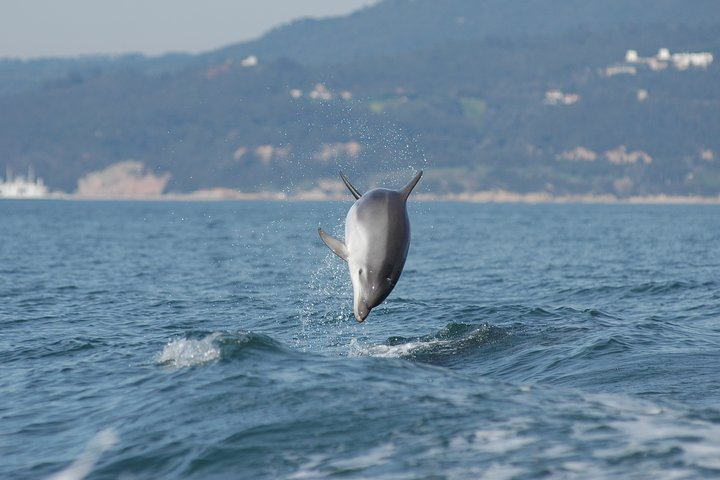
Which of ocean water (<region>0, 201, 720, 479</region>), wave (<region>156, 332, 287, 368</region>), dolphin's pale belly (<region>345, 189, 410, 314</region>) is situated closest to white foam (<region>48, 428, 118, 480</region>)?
ocean water (<region>0, 201, 720, 479</region>)

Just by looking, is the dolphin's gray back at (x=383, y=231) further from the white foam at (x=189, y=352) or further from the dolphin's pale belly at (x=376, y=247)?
the white foam at (x=189, y=352)

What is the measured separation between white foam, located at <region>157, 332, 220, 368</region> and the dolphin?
4.02 meters

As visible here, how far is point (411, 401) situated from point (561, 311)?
13954 mm

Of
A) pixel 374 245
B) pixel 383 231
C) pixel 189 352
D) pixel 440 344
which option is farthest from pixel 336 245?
pixel 440 344

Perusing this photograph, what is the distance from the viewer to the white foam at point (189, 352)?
1959 centimetres

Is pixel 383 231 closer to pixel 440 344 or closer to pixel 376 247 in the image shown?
pixel 376 247

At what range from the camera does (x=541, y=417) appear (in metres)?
15.3

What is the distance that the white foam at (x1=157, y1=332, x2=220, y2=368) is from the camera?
19594mm

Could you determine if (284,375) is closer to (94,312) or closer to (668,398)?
(668,398)

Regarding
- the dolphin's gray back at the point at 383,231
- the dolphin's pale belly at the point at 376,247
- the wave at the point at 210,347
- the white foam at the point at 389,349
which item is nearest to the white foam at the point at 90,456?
the wave at the point at 210,347

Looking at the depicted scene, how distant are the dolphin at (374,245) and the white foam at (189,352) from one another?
4.02 metres

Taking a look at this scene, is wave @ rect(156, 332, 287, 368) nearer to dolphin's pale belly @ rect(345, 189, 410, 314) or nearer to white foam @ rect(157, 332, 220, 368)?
white foam @ rect(157, 332, 220, 368)

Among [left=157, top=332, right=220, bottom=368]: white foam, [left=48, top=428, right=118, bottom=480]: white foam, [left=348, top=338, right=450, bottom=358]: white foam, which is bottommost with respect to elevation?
[left=48, top=428, right=118, bottom=480]: white foam

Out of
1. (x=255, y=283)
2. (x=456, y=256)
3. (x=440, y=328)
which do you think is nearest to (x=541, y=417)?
(x=440, y=328)
